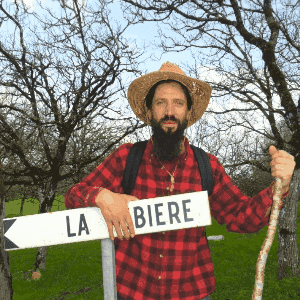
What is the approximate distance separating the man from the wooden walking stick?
0.13 meters

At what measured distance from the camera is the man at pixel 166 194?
1.51 m

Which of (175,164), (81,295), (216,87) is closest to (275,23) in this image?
(216,87)

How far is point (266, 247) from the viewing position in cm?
119

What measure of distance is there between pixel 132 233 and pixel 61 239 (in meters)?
0.37

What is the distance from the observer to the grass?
931 cm

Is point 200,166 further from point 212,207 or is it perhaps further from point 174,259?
point 174,259

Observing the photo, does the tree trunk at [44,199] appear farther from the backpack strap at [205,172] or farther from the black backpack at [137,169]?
the backpack strap at [205,172]

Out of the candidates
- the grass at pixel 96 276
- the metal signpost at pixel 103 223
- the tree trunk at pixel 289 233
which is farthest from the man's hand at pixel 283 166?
the grass at pixel 96 276

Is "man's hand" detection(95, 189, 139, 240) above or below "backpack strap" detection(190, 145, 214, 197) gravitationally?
below

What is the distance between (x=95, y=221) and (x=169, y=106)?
0.90m

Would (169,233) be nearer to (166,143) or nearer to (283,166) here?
(166,143)

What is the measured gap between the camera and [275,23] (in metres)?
7.19

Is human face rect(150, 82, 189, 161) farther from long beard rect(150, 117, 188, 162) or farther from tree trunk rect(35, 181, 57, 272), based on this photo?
tree trunk rect(35, 181, 57, 272)

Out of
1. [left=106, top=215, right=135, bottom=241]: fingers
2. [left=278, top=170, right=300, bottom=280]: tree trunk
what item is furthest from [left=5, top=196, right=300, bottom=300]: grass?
[left=106, top=215, right=135, bottom=241]: fingers
